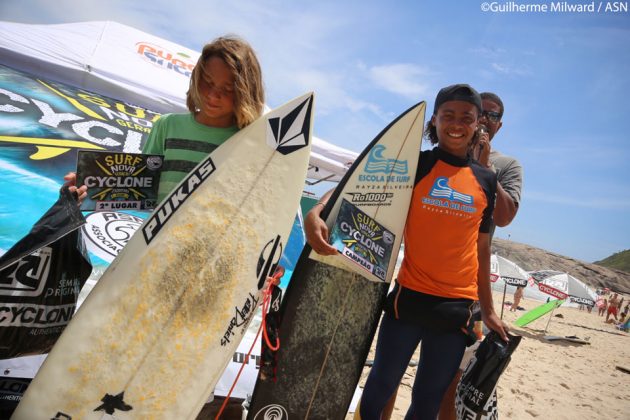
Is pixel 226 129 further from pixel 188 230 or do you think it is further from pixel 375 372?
pixel 375 372

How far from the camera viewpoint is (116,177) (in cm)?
149

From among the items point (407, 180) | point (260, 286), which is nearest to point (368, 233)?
point (407, 180)

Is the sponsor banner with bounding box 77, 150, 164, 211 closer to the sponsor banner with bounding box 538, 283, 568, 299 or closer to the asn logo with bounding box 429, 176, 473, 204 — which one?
the asn logo with bounding box 429, 176, 473, 204

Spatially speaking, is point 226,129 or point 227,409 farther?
point 227,409

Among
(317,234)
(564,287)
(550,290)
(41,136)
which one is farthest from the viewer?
(564,287)

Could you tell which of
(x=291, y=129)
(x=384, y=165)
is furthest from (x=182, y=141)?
(x=384, y=165)

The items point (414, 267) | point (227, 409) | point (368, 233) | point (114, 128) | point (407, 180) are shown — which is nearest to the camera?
point (414, 267)

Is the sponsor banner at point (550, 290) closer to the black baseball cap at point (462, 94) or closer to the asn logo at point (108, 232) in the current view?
the black baseball cap at point (462, 94)

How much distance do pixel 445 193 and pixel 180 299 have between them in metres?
1.26

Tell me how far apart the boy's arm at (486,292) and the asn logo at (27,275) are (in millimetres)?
1978

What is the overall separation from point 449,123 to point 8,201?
10.6 feet

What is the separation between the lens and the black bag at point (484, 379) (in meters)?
1.85

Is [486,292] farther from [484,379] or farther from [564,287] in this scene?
[564,287]

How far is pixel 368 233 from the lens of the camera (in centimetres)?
182
